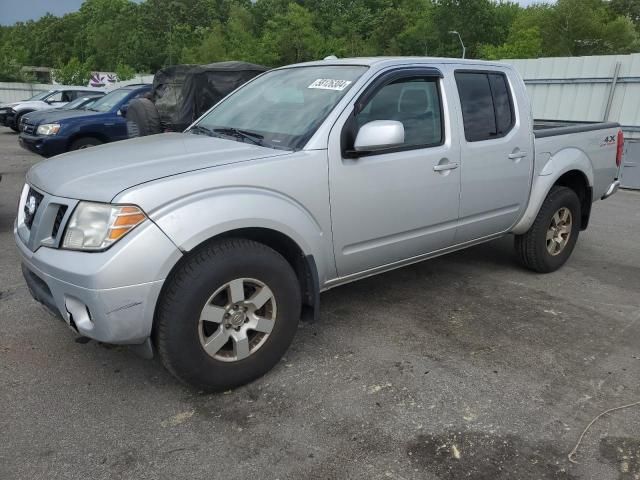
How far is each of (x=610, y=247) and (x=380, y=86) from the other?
3.90m

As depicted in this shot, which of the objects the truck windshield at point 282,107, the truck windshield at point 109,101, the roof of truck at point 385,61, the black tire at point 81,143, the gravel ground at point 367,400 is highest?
the roof of truck at point 385,61

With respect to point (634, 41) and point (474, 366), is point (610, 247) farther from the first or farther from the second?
point (634, 41)

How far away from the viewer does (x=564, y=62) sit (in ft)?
40.1

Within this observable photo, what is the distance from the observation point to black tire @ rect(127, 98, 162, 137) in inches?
299

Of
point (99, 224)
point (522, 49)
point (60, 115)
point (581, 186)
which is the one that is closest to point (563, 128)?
point (581, 186)

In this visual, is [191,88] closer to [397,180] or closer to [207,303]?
[397,180]

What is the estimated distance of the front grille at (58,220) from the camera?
8.73 feet

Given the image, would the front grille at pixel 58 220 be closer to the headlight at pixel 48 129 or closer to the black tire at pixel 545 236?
the black tire at pixel 545 236

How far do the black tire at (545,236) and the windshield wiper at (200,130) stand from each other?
2.80 meters

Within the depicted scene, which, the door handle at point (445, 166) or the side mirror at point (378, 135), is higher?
the side mirror at point (378, 135)

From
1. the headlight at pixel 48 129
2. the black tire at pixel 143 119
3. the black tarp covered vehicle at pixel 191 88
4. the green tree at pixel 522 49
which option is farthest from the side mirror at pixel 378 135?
the green tree at pixel 522 49

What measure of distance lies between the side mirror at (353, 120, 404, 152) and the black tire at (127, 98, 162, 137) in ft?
17.0

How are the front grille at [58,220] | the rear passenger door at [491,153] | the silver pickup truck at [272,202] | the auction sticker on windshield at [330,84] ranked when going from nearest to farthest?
1. the silver pickup truck at [272,202]
2. the front grille at [58,220]
3. the auction sticker on windshield at [330,84]
4. the rear passenger door at [491,153]

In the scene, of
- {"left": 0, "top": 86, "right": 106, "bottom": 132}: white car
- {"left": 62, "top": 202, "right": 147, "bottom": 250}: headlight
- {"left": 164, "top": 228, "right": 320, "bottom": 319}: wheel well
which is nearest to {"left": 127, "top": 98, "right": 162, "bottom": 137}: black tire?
{"left": 164, "top": 228, "right": 320, "bottom": 319}: wheel well
